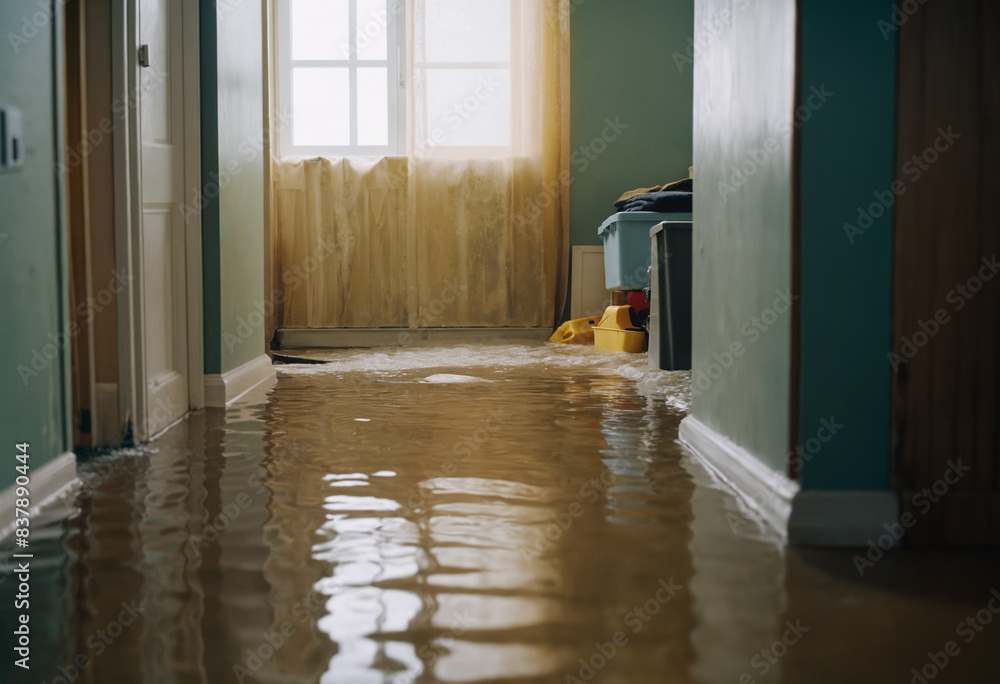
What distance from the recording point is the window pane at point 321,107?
4.87 m

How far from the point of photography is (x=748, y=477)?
154cm

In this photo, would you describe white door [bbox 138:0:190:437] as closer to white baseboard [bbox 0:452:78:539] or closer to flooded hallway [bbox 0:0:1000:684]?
flooded hallway [bbox 0:0:1000:684]

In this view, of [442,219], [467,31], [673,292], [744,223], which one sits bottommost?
[673,292]

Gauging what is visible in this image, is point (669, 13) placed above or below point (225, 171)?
above

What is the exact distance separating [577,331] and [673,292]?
148cm

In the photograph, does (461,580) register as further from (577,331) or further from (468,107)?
(468,107)

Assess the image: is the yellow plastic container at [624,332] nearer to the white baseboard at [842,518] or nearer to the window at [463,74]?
the window at [463,74]

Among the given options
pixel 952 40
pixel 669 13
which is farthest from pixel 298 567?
pixel 669 13

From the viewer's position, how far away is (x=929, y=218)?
1.29 meters

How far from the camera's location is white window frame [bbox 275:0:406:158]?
4.82 m

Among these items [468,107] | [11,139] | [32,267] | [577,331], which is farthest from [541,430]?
[468,107]

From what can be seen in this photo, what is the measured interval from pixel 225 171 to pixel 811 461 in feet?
6.89

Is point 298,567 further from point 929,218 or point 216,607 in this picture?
point 929,218

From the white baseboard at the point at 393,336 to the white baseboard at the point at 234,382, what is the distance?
167 cm
